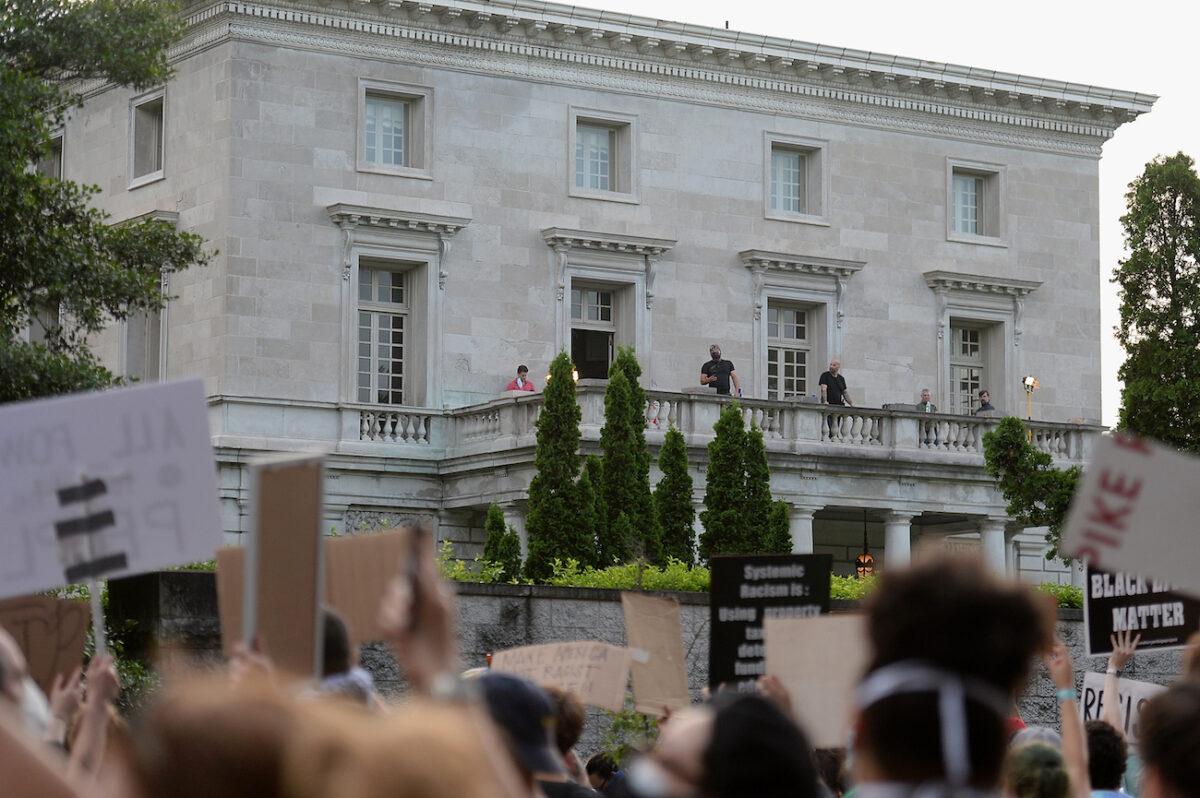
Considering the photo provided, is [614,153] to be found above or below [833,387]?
above

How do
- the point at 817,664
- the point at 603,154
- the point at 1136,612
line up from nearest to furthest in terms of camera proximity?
1. the point at 817,664
2. the point at 1136,612
3. the point at 603,154

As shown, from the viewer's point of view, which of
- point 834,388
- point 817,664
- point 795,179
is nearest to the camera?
point 817,664

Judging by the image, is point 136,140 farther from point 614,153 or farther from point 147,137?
point 614,153

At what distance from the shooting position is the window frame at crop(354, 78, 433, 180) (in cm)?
4000

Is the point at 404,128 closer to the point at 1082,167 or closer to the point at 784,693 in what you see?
the point at 1082,167

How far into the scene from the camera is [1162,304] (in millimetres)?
52500

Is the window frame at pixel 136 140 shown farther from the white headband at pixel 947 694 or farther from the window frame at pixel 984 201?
the white headband at pixel 947 694

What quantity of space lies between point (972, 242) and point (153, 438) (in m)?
40.5

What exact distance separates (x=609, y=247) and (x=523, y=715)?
36.3m

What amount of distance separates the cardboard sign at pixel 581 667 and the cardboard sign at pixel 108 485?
144 inches

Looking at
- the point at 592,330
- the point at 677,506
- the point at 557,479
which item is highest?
the point at 592,330

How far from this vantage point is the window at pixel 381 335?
40406mm

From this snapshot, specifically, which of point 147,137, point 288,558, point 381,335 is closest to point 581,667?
point 288,558

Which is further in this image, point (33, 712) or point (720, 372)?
point (720, 372)
